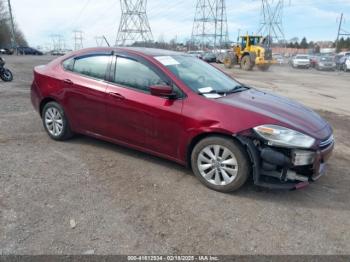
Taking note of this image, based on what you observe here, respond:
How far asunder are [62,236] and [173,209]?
1136mm

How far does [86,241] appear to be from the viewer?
9.39 ft

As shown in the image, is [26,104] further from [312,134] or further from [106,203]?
[312,134]

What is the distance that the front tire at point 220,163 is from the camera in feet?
11.9

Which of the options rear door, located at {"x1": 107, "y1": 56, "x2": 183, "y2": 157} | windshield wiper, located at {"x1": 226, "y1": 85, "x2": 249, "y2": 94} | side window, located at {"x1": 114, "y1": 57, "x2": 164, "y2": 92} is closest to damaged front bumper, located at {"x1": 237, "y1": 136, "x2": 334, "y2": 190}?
rear door, located at {"x1": 107, "y1": 56, "x2": 183, "y2": 157}

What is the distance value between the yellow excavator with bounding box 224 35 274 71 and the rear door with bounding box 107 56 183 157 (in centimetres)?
2420

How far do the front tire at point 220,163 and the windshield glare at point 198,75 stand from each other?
28.8 inches

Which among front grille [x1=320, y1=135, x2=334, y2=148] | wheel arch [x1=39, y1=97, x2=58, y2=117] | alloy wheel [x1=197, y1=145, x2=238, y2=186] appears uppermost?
wheel arch [x1=39, y1=97, x2=58, y2=117]

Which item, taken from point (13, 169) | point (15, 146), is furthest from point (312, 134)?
point (15, 146)

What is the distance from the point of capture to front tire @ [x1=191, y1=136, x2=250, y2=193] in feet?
11.9

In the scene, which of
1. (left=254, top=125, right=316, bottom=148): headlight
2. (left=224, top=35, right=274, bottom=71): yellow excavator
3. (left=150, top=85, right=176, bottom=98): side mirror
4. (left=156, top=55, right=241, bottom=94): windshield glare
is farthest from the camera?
(left=224, top=35, right=274, bottom=71): yellow excavator

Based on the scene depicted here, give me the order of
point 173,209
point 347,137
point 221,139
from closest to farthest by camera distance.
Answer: point 173,209, point 221,139, point 347,137

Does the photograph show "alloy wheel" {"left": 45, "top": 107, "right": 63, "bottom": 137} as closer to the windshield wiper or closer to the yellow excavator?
the windshield wiper

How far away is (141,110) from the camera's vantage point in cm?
419

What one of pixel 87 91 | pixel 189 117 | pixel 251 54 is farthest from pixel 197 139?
pixel 251 54
